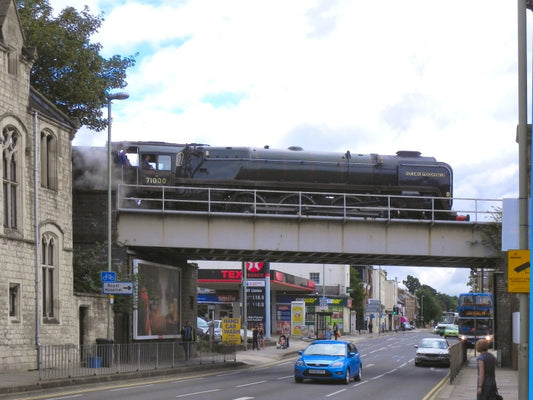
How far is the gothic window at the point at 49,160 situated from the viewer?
96.5ft

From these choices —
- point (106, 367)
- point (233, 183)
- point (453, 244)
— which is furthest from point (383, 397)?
point (233, 183)

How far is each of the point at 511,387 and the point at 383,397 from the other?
4802 mm

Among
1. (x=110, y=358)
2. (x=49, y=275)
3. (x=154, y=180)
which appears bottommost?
(x=110, y=358)

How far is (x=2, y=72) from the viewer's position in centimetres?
2653

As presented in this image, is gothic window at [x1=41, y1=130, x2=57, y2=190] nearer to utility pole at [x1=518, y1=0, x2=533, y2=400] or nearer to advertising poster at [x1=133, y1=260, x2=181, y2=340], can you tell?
advertising poster at [x1=133, y1=260, x2=181, y2=340]

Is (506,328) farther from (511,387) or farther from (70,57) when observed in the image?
(70,57)

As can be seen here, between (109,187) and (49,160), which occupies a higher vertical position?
(49,160)

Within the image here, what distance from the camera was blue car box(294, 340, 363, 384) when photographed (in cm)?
2645

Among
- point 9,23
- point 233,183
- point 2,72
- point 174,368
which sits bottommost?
point 174,368

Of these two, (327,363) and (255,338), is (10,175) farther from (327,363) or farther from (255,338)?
(255,338)

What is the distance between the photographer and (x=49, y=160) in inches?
1173

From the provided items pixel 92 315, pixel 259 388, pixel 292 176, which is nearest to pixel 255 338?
pixel 292 176

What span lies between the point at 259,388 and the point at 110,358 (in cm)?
515

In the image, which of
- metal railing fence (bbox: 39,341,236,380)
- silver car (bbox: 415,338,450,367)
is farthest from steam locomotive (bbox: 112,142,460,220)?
metal railing fence (bbox: 39,341,236,380)
